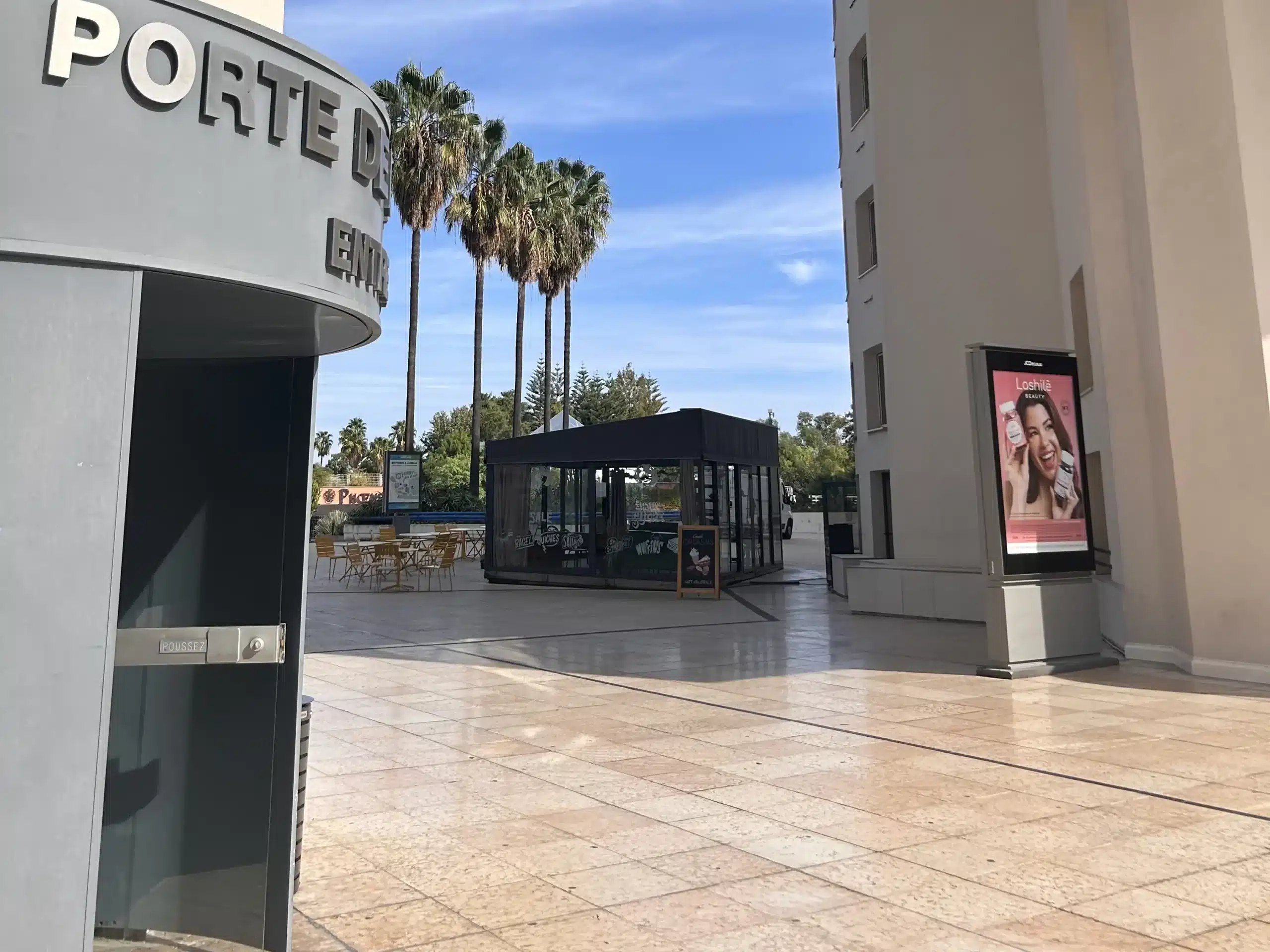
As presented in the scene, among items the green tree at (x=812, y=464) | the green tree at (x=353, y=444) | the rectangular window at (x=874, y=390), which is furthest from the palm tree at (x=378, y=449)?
the rectangular window at (x=874, y=390)

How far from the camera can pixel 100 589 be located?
8.52 ft

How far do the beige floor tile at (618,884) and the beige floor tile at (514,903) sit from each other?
0.19ft

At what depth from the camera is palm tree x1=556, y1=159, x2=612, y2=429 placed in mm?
37844

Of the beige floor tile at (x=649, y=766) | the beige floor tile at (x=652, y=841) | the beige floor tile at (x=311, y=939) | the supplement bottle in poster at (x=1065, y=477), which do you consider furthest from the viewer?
the supplement bottle in poster at (x=1065, y=477)

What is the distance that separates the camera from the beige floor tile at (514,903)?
3586 mm

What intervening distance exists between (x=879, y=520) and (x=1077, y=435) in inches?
370

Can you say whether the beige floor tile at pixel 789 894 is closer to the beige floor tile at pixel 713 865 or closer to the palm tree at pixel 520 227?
the beige floor tile at pixel 713 865

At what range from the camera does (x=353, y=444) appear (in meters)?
88.2

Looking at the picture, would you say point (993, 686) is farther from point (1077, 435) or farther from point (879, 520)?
point (879, 520)

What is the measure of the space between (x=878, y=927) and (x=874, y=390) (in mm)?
16905

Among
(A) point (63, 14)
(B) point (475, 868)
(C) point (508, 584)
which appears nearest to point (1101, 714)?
(B) point (475, 868)

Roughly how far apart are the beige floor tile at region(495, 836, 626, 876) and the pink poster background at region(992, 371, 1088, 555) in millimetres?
6343

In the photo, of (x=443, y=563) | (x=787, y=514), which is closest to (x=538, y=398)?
(x=787, y=514)

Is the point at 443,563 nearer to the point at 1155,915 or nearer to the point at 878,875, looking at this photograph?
the point at 878,875
